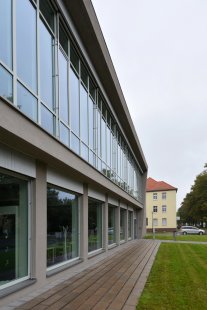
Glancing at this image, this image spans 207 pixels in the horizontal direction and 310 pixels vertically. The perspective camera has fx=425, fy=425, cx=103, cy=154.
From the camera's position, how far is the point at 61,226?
39.5 ft

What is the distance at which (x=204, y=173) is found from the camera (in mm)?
82000

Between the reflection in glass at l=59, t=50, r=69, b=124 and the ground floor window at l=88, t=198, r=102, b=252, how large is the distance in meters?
5.16

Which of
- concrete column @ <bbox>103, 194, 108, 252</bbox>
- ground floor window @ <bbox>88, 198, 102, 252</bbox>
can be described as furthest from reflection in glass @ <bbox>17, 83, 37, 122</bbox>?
concrete column @ <bbox>103, 194, 108, 252</bbox>

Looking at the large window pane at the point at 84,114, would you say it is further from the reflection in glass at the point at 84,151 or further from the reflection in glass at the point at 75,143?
the reflection in glass at the point at 75,143

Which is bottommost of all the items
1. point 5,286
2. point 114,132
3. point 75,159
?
point 5,286

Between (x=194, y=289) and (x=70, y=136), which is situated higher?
(x=70, y=136)

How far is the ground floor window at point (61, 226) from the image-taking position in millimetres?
10891

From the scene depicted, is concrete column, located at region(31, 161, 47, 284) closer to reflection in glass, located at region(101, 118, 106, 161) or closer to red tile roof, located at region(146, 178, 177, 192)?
reflection in glass, located at region(101, 118, 106, 161)

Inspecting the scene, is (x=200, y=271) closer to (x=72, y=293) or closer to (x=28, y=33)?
(x=72, y=293)

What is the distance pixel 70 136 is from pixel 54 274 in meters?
3.84

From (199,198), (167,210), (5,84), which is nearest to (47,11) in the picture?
(5,84)

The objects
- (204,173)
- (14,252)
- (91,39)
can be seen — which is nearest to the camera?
(14,252)

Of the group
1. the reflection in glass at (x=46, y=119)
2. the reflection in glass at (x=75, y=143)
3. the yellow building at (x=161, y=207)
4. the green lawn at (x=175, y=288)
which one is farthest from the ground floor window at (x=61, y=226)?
the yellow building at (x=161, y=207)

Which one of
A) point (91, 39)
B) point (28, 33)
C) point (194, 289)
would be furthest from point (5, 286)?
point (91, 39)
